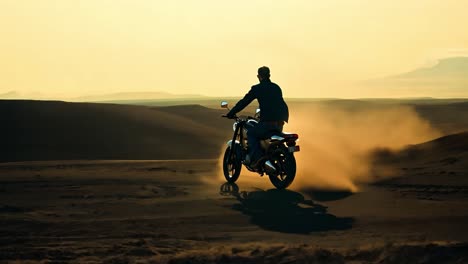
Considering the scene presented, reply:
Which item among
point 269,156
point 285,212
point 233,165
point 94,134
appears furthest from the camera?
point 94,134

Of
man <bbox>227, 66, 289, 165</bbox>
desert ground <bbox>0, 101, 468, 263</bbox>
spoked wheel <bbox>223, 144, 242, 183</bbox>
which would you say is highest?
man <bbox>227, 66, 289, 165</bbox>

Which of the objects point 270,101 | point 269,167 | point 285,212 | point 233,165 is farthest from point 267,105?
point 285,212

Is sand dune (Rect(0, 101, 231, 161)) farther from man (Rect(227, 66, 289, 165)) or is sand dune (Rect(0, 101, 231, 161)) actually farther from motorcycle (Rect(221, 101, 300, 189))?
man (Rect(227, 66, 289, 165))

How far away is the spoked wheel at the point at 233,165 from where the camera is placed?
1452 cm

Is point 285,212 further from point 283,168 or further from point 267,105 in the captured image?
point 267,105

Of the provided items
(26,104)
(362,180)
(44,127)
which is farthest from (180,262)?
(26,104)

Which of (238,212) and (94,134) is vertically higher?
(94,134)

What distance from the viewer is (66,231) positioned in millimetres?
9359

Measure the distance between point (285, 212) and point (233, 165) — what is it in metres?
3.90

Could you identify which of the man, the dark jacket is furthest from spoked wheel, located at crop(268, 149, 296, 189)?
the dark jacket

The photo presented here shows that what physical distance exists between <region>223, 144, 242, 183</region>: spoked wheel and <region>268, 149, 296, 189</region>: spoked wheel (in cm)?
122

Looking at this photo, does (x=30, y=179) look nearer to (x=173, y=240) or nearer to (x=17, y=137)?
(x=173, y=240)

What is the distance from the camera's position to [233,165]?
48.3 ft

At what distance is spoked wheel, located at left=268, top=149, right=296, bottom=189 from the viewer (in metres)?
12.8
